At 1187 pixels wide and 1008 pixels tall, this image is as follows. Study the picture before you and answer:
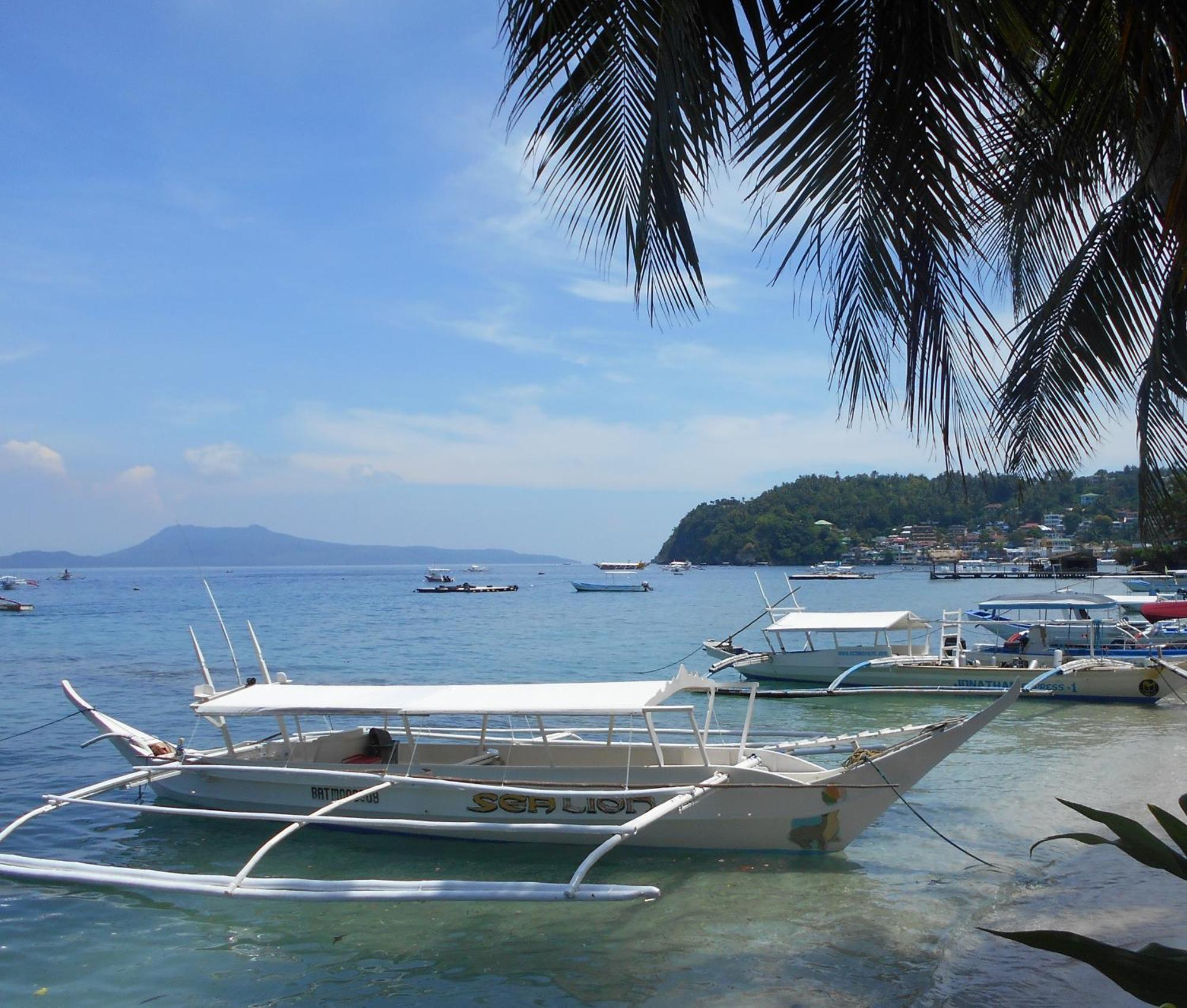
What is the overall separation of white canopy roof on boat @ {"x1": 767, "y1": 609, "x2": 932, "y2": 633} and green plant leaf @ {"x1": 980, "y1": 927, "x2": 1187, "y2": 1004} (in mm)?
21921

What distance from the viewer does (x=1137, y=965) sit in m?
2.55

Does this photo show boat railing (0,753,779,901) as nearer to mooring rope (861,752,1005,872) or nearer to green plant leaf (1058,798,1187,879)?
mooring rope (861,752,1005,872)

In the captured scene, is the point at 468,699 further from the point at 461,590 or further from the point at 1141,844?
the point at 461,590

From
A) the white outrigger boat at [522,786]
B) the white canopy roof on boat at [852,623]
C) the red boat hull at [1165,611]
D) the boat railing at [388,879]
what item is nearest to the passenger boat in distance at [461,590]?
the red boat hull at [1165,611]

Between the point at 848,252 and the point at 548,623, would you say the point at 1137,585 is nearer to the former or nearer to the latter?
the point at 548,623

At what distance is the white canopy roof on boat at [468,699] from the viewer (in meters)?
10.3

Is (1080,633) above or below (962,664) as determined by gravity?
above

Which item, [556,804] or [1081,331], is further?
[556,804]

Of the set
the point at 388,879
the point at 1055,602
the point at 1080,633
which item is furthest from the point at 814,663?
the point at 388,879

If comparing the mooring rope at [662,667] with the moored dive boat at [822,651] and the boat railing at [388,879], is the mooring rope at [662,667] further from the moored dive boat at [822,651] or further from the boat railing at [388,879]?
the boat railing at [388,879]

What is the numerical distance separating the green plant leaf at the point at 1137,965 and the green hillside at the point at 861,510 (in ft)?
6.21

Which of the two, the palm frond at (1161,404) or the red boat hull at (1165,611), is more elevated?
the palm frond at (1161,404)

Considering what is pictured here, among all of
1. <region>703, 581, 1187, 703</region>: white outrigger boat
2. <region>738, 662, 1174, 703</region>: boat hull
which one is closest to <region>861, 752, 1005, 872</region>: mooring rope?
<region>703, 581, 1187, 703</region>: white outrigger boat

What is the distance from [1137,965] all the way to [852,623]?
23.1 meters
